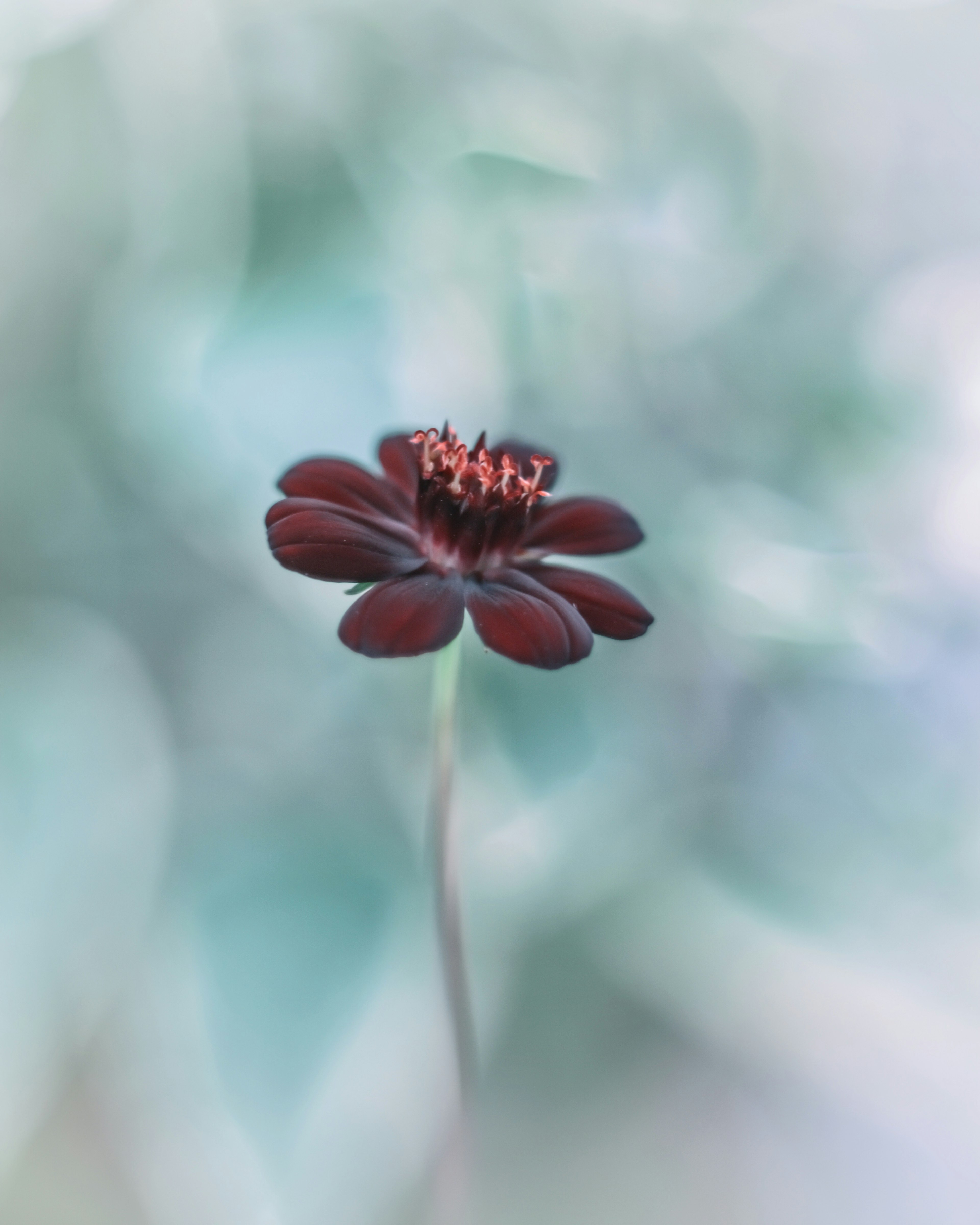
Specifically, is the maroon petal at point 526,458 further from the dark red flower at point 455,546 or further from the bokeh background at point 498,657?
the bokeh background at point 498,657

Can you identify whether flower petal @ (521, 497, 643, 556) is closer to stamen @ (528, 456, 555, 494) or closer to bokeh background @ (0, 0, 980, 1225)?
stamen @ (528, 456, 555, 494)

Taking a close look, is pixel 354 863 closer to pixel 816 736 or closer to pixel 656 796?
pixel 656 796

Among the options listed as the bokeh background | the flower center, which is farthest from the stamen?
the bokeh background

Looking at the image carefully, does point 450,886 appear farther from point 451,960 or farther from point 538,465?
point 538,465

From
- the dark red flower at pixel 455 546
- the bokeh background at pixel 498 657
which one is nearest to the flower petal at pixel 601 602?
the dark red flower at pixel 455 546

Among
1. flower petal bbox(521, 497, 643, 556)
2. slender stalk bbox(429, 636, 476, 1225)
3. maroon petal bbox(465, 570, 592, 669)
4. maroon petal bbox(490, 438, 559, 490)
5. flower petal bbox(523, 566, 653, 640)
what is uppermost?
maroon petal bbox(490, 438, 559, 490)

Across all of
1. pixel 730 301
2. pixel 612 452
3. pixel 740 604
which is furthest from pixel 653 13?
pixel 740 604

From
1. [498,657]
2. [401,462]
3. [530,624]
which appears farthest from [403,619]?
[498,657]
